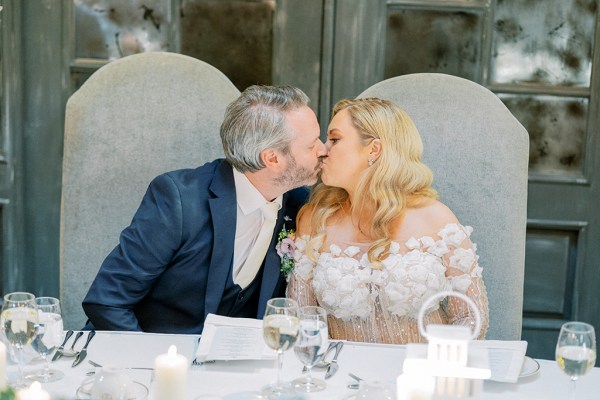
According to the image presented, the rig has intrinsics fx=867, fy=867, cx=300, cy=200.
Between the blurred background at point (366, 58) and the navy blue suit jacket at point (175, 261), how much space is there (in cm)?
91

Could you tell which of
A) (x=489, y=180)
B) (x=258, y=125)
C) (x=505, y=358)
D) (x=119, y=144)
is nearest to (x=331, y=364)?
(x=505, y=358)

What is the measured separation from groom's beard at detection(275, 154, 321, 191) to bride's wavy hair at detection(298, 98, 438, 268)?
14cm

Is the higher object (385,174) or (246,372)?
(385,174)

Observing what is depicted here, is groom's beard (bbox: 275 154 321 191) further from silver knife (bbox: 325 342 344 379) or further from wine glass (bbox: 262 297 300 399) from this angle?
wine glass (bbox: 262 297 300 399)

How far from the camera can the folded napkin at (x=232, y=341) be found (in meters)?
1.83

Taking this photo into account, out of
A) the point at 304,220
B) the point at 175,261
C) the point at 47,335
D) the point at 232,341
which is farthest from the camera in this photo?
the point at 304,220

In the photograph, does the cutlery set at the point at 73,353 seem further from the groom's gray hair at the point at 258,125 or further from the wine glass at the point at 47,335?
the groom's gray hair at the point at 258,125

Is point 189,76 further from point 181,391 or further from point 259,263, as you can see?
point 181,391

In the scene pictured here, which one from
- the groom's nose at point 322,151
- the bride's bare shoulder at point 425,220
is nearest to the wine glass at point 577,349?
the bride's bare shoulder at point 425,220

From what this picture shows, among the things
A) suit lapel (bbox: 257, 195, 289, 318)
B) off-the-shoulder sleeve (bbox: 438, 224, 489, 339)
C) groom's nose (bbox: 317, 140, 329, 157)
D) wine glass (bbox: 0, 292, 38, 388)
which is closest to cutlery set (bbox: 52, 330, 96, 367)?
wine glass (bbox: 0, 292, 38, 388)

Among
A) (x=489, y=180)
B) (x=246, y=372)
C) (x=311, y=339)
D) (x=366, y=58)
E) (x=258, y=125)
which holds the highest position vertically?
(x=366, y=58)

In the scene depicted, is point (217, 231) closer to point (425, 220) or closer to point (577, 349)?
point (425, 220)

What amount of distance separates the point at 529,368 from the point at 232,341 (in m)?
0.64

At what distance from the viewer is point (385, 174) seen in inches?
96.0
